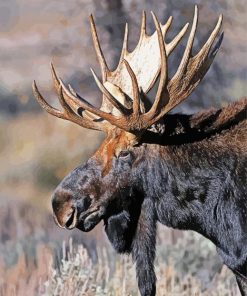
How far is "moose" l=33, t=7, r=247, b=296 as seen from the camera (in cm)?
428

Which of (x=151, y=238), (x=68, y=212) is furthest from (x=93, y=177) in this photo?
(x=151, y=238)

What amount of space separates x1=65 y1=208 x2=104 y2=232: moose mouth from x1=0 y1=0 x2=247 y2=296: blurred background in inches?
138

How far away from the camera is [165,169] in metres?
4.36

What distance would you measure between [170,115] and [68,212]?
611 mm

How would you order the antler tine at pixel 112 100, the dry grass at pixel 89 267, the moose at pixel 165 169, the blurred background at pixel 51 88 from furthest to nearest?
the blurred background at pixel 51 88 < the dry grass at pixel 89 267 < the moose at pixel 165 169 < the antler tine at pixel 112 100

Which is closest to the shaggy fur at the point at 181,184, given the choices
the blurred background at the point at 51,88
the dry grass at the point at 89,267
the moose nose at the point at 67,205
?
the moose nose at the point at 67,205

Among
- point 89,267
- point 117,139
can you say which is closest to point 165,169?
point 117,139

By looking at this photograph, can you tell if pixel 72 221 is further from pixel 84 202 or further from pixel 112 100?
pixel 112 100

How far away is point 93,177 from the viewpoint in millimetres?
4281

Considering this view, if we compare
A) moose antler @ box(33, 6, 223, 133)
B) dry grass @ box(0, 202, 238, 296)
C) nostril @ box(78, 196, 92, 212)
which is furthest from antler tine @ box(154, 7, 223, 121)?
dry grass @ box(0, 202, 238, 296)

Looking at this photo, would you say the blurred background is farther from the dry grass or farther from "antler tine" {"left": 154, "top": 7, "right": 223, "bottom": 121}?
"antler tine" {"left": 154, "top": 7, "right": 223, "bottom": 121}

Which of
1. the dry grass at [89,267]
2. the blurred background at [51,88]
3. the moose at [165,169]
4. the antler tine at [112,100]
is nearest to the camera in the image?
the antler tine at [112,100]

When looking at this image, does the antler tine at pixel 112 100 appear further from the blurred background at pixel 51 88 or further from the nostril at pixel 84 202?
the blurred background at pixel 51 88

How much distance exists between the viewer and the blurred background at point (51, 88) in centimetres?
881
